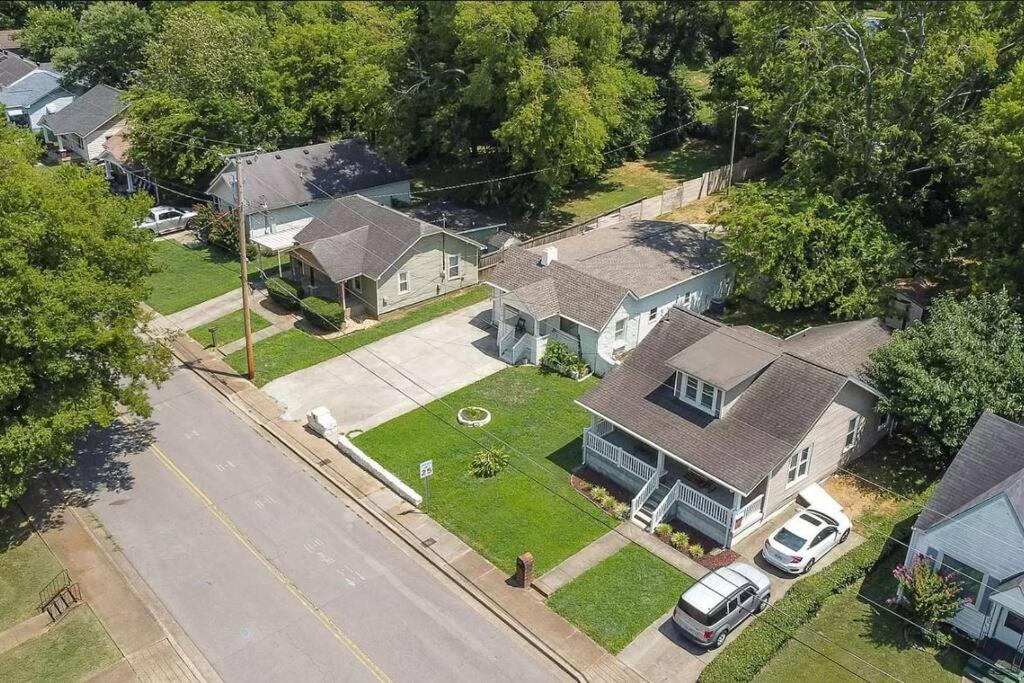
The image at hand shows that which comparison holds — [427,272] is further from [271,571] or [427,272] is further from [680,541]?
[680,541]

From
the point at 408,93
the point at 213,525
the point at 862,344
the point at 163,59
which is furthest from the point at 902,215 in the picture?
the point at 163,59

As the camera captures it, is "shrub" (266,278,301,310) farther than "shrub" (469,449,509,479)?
Yes

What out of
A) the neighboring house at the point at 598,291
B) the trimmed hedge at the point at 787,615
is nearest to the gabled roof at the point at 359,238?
the neighboring house at the point at 598,291

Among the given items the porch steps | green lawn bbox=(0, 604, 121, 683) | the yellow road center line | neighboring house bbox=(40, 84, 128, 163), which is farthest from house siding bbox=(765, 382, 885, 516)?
neighboring house bbox=(40, 84, 128, 163)

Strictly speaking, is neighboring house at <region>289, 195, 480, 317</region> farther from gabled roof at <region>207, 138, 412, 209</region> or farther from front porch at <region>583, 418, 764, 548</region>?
front porch at <region>583, 418, 764, 548</region>

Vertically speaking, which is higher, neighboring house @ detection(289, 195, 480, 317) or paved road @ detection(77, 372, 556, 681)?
neighboring house @ detection(289, 195, 480, 317)
